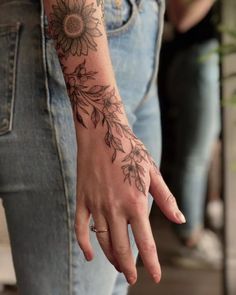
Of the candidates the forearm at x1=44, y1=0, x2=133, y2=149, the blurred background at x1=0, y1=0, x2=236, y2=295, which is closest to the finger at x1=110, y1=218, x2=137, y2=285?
the forearm at x1=44, y1=0, x2=133, y2=149

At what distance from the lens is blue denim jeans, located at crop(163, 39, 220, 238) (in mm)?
2225

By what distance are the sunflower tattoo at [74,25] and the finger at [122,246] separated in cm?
21

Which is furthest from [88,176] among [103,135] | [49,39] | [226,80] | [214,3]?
[214,3]

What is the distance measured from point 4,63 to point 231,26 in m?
1.17

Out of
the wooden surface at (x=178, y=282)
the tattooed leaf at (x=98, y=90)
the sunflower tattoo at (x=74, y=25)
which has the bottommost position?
the wooden surface at (x=178, y=282)

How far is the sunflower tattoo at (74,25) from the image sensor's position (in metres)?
0.72

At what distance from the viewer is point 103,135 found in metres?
0.70

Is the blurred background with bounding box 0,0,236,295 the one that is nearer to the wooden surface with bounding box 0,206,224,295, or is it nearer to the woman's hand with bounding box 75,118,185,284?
the wooden surface with bounding box 0,206,224,295

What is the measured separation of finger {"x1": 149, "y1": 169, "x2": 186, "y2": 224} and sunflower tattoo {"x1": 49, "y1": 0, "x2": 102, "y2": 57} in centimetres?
17

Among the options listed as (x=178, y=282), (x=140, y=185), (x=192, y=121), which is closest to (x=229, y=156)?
(x=192, y=121)

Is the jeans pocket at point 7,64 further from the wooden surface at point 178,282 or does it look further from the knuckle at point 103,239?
the wooden surface at point 178,282

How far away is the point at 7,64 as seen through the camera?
78 cm

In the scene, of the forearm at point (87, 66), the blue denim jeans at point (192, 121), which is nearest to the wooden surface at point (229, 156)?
the blue denim jeans at point (192, 121)

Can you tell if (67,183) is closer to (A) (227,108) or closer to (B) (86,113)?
(B) (86,113)
